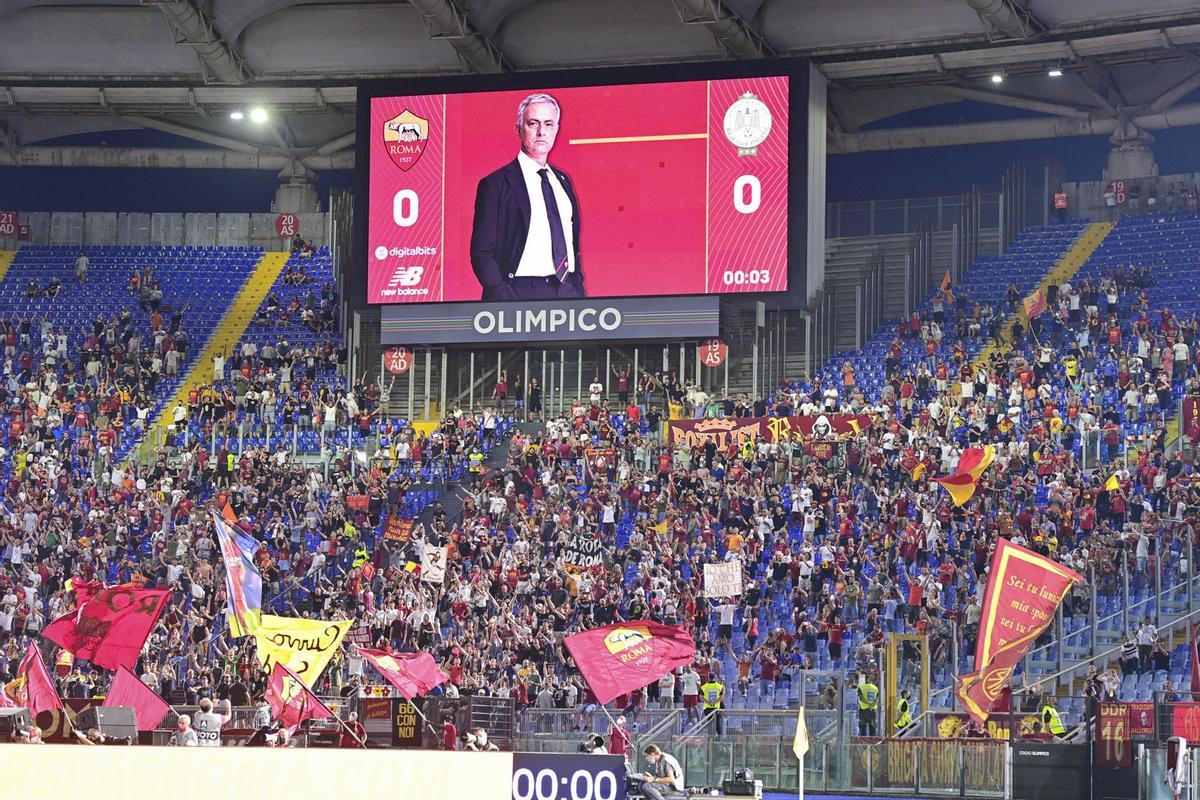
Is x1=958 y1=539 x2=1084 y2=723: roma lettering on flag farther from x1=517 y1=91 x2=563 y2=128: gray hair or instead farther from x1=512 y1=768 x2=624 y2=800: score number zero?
x1=517 y1=91 x2=563 y2=128: gray hair

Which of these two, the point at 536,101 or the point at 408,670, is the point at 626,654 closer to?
the point at 408,670

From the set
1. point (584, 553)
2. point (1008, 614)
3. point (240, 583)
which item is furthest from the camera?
point (584, 553)

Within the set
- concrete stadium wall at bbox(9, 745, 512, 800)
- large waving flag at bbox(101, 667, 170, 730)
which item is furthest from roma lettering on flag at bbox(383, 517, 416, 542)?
concrete stadium wall at bbox(9, 745, 512, 800)

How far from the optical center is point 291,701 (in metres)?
28.0

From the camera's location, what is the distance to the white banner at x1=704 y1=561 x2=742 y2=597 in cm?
3812

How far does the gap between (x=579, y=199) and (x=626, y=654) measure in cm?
1996

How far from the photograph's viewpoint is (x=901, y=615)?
3697 cm

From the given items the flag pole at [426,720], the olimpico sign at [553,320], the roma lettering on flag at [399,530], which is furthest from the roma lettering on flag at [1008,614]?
the olimpico sign at [553,320]

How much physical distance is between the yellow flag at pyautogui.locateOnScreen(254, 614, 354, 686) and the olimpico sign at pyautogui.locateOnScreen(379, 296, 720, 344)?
1763 centimetres

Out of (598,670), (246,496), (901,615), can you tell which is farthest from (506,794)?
(246,496)

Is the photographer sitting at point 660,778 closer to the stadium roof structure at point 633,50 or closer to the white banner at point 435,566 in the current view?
the white banner at point 435,566

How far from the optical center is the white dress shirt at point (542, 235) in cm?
4741

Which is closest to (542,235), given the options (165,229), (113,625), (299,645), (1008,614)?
(165,229)

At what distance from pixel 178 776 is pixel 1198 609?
2456 centimetres
